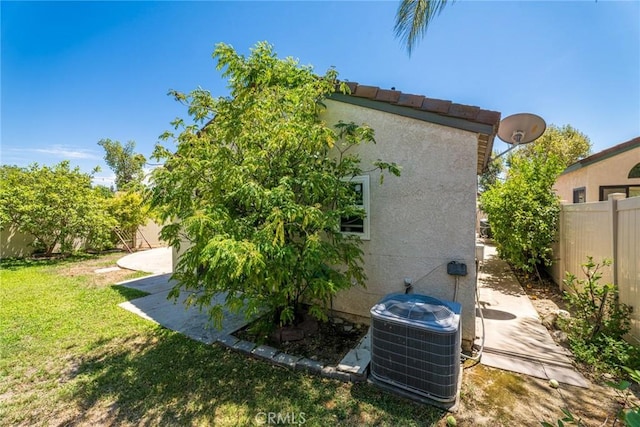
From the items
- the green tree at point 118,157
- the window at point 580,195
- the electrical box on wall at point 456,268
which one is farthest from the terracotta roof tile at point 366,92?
the green tree at point 118,157

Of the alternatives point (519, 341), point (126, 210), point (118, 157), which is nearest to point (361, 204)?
point (519, 341)

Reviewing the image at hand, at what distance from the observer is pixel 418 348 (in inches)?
132

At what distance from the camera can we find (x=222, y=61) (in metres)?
4.71

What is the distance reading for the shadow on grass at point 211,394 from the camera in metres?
3.24

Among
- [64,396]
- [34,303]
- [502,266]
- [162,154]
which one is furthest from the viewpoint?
[502,266]

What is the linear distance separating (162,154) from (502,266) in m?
12.9

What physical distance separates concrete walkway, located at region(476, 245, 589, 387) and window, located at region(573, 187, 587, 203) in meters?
8.21

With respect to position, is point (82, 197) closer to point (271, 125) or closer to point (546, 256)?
point (271, 125)

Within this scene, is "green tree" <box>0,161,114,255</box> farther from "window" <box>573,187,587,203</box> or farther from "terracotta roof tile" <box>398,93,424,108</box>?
"window" <box>573,187,587,203</box>

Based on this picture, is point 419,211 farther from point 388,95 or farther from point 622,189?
point 622,189

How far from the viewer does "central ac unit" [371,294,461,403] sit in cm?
324

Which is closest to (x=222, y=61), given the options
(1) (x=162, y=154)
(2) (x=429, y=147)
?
(1) (x=162, y=154)

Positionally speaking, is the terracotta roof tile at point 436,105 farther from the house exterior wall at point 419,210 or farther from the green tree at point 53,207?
the green tree at point 53,207

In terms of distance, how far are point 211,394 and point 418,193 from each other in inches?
184
